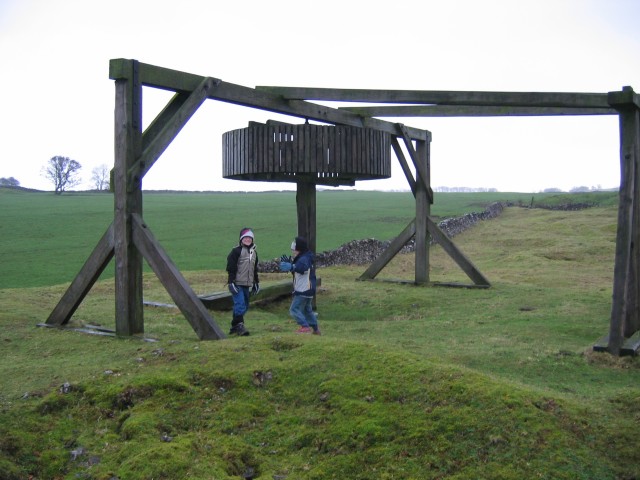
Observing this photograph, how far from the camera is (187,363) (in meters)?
7.18

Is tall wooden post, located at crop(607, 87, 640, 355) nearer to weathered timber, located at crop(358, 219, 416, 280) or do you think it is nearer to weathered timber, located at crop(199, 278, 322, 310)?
weathered timber, located at crop(199, 278, 322, 310)

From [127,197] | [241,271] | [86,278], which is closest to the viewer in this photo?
[127,197]

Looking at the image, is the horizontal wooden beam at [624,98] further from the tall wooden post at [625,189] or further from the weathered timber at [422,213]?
→ the weathered timber at [422,213]

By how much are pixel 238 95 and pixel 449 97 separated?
3.41m

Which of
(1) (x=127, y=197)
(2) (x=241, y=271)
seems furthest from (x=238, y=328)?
(1) (x=127, y=197)

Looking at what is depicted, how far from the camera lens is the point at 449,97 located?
1071cm

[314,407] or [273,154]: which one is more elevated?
[273,154]

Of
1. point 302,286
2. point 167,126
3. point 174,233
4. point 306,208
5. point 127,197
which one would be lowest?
point 174,233

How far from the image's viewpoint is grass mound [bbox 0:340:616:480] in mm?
5273

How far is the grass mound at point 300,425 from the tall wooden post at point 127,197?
230 cm

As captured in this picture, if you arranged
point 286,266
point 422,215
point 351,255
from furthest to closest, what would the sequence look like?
1. point 351,255
2. point 422,215
3. point 286,266

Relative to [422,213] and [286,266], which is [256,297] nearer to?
[286,266]

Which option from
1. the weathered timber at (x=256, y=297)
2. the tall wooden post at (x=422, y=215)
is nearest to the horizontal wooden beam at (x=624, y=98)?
the weathered timber at (x=256, y=297)

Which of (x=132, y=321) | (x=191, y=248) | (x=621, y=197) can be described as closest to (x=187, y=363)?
(x=132, y=321)
